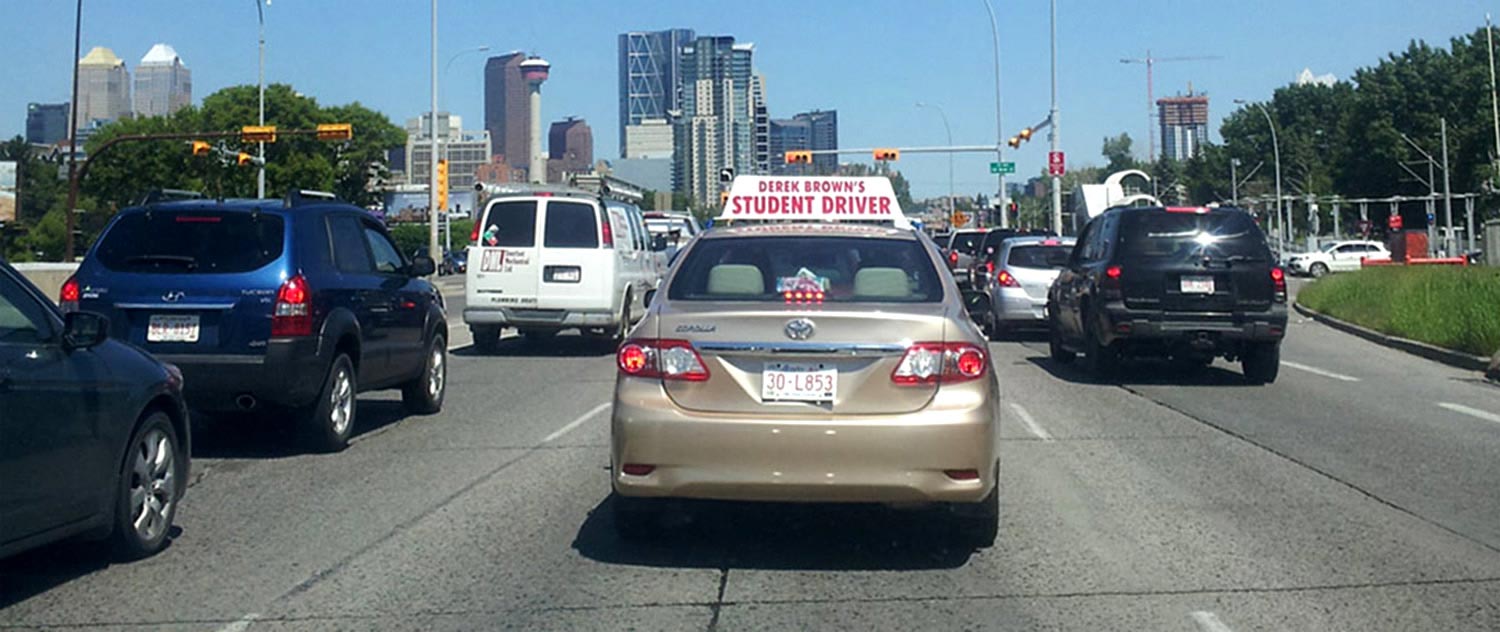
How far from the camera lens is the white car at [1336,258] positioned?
200ft

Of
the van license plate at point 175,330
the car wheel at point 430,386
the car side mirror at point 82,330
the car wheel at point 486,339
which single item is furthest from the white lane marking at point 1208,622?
the car wheel at point 486,339

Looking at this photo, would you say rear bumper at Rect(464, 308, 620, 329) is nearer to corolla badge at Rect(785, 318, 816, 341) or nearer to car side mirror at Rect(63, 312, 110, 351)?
car side mirror at Rect(63, 312, 110, 351)

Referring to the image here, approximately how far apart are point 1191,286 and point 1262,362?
132 centimetres

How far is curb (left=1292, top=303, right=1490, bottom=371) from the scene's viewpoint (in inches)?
673

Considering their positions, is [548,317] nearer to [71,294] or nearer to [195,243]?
[195,243]

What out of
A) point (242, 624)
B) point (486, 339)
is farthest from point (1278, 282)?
point (242, 624)

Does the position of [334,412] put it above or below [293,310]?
below

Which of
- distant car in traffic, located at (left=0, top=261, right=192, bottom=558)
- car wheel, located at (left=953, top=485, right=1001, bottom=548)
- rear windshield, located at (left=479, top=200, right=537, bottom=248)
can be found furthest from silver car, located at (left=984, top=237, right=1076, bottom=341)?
distant car in traffic, located at (left=0, top=261, right=192, bottom=558)

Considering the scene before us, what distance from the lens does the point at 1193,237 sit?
14.7 metres

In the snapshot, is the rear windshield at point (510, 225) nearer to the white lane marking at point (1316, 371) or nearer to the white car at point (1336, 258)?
the white lane marking at point (1316, 371)

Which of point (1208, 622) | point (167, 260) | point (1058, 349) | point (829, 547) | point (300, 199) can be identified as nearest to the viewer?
point (1208, 622)

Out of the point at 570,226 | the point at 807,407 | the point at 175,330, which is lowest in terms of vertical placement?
the point at 807,407

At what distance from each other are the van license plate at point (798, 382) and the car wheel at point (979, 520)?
A: 98 centimetres

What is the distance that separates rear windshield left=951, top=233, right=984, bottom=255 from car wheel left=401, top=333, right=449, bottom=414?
2424 cm
